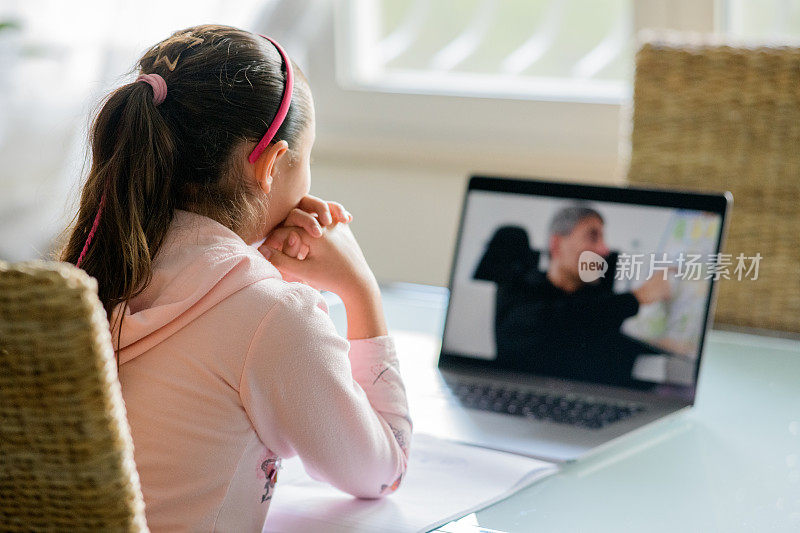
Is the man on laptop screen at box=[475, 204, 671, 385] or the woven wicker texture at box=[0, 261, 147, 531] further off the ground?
the woven wicker texture at box=[0, 261, 147, 531]

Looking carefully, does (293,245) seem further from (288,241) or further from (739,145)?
(739,145)

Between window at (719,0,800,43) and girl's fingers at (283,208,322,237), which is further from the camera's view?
window at (719,0,800,43)

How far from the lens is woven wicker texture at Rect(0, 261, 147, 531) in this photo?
455 mm

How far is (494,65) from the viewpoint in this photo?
210cm

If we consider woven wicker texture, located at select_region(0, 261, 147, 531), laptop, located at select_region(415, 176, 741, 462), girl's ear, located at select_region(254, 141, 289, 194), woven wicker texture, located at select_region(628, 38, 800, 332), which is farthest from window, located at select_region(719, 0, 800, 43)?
woven wicker texture, located at select_region(0, 261, 147, 531)

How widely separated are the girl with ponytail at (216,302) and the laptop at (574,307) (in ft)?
0.87

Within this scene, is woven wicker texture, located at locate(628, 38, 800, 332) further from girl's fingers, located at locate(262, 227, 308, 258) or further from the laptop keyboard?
girl's fingers, located at locate(262, 227, 308, 258)

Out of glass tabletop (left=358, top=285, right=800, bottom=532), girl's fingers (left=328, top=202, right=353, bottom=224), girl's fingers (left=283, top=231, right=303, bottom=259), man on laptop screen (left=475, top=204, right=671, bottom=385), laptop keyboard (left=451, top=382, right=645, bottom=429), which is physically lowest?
laptop keyboard (left=451, top=382, right=645, bottom=429)

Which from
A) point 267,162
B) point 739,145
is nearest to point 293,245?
point 267,162

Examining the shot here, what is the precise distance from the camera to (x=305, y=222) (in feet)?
2.78

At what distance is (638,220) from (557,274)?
0.39 ft

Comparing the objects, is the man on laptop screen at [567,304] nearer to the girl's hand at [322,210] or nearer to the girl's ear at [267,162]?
the girl's hand at [322,210]

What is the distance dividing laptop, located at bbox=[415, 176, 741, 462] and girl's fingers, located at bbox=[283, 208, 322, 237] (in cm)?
25
